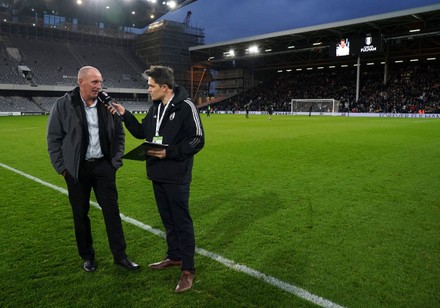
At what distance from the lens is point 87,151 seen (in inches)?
143

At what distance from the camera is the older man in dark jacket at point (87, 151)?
3510 millimetres

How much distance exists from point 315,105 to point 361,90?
7251 mm

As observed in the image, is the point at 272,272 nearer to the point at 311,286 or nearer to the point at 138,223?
the point at 311,286

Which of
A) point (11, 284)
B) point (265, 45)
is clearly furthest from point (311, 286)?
point (265, 45)

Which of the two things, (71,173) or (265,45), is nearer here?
(71,173)

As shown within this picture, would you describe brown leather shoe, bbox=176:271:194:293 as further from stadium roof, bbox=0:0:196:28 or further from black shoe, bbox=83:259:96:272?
stadium roof, bbox=0:0:196:28

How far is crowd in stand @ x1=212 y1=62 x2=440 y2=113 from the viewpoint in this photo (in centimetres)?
4394

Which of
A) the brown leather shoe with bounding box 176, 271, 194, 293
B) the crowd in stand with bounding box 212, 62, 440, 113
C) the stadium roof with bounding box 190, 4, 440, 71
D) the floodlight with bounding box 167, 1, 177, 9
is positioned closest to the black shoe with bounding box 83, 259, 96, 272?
the brown leather shoe with bounding box 176, 271, 194, 293

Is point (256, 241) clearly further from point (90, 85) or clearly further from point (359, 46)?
point (359, 46)

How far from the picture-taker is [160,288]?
3.37 metres

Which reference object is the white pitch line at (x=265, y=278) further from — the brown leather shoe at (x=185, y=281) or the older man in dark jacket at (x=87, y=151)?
the older man in dark jacket at (x=87, y=151)

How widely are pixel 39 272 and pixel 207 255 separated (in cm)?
172

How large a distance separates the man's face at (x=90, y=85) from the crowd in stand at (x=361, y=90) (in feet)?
145

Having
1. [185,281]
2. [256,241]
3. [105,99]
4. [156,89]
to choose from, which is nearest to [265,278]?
[185,281]
